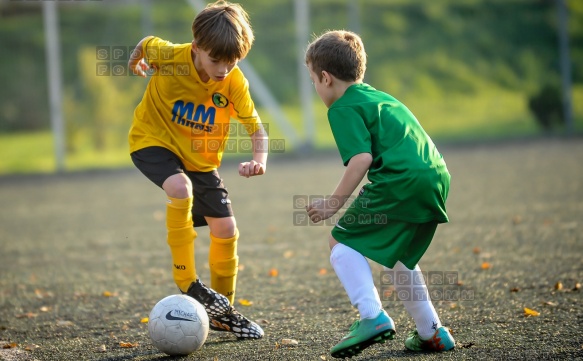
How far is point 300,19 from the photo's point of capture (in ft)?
59.1

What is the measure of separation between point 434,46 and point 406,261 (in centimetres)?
1763

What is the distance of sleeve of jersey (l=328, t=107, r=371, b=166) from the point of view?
3611 mm

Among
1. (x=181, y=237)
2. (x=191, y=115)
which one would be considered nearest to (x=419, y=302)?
(x=181, y=237)

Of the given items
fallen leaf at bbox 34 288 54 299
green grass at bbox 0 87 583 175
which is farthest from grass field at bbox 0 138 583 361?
green grass at bbox 0 87 583 175

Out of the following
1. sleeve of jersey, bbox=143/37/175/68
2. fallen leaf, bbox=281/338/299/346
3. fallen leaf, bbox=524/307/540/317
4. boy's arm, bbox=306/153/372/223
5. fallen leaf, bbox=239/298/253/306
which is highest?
sleeve of jersey, bbox=143/37/175/68

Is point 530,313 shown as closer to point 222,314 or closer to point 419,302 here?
point 419,302

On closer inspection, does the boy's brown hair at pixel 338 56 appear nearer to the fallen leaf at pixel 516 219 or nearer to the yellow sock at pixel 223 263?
the yellow sock at pixel 223 263

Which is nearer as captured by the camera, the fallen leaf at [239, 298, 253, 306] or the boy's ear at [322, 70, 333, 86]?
the boy's ear at [322, 70, 333, 86]

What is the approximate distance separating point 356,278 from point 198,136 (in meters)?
1.42

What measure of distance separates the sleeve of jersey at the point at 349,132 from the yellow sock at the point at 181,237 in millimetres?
1063

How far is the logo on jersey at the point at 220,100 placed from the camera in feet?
15.1

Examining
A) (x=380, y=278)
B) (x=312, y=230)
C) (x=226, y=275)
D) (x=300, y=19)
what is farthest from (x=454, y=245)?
(x=300, y=19)

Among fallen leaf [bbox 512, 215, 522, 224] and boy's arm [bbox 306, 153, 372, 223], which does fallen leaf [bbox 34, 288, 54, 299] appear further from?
fallen leaf [bbox 512, 215, 522, 224]

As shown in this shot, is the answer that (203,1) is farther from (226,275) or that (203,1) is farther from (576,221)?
(226,275)
